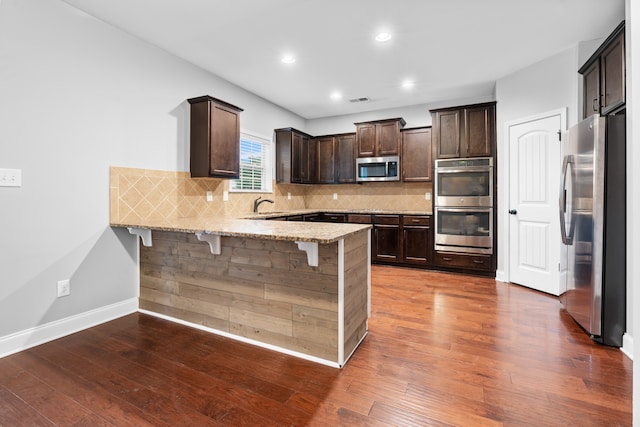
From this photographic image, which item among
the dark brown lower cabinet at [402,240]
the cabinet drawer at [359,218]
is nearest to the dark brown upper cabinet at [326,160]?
the cabinet drawer at [359,218]

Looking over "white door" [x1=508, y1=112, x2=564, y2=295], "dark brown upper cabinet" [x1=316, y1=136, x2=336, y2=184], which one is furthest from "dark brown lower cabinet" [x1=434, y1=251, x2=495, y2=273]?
"dark brown upper cabinet" [x1=316, y1=136, x2=336, y2=184]

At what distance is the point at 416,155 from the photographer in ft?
16.7

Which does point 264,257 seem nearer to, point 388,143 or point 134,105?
point 134,105

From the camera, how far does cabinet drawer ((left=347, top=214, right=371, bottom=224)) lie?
5180mm

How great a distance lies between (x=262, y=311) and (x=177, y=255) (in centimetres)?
102

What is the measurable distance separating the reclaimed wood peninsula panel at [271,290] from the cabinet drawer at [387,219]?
8.42 ft

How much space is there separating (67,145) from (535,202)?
4.81 meters

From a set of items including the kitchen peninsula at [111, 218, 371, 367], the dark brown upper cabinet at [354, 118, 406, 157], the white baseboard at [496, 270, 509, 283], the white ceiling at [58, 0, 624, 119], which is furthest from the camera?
the dark brown upper cabinet at [354, 118, 406, 157]

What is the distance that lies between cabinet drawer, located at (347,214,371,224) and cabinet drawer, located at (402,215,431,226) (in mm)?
585

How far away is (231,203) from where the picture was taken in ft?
14.2

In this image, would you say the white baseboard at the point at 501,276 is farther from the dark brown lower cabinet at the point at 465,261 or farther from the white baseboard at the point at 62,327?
the white baseboard at the point at 62,327

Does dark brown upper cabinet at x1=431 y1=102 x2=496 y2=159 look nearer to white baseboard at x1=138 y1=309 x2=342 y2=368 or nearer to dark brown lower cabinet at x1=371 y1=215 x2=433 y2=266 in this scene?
dark brown lower cabinet at x1=371 y1=215 x2=433 y2=266

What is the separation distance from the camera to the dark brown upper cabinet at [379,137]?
16.9ft

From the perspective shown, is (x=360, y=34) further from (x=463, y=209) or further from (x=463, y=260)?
(x=463, y=260)
